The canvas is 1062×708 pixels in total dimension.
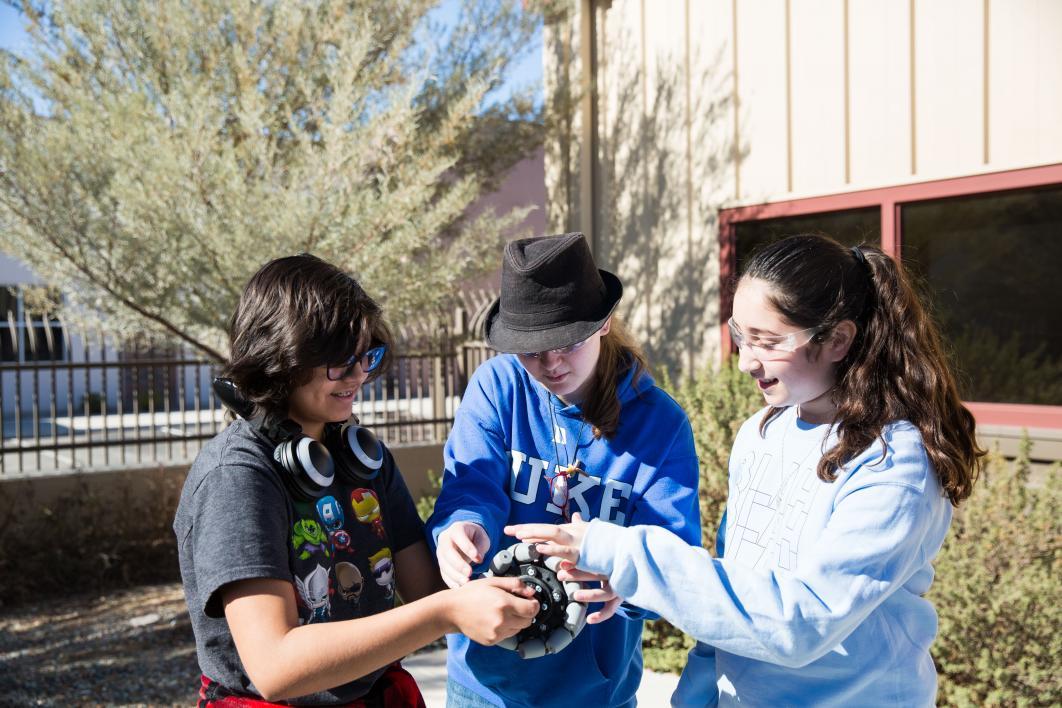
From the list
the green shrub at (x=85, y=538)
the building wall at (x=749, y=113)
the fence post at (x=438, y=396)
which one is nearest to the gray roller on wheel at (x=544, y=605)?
the building wall at (x=749, y=113)

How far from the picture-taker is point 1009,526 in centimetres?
366

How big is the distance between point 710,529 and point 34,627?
14.9ft

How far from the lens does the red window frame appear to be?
181 inches

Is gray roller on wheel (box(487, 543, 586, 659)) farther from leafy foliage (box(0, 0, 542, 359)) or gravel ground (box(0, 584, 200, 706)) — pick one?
leafy foliage (box(0, 0, 542, 359))

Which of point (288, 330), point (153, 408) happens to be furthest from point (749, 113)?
point (153, 408)

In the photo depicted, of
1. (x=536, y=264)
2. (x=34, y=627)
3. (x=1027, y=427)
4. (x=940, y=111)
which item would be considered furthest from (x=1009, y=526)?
(x=34, y=627)

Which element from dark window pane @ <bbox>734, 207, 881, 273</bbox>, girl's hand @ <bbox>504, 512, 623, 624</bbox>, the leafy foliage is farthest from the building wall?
girl's hand @ <bbox>504, 512, 623, 624</bbox>

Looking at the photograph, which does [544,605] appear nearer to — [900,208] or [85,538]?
[900,208]

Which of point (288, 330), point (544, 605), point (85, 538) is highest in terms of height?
point (288, 330)

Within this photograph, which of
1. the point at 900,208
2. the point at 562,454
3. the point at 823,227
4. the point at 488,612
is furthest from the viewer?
the point at 823,227

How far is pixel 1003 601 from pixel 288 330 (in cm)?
306

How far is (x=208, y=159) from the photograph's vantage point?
5.34 metres

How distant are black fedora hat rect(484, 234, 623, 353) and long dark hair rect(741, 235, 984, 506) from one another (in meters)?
0.36

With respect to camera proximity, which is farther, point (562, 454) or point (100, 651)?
point (100, 651)
